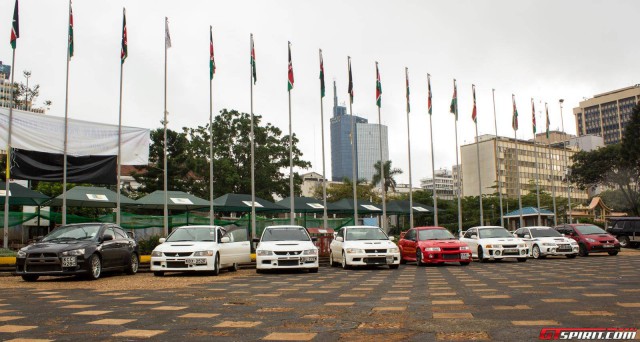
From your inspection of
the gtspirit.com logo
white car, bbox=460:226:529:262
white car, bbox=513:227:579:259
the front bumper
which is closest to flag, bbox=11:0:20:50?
the front bumper

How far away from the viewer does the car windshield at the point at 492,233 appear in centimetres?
2182

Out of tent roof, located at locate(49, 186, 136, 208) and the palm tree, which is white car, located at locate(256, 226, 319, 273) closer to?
tent roof, located at locate(49, 186, 136, 208)

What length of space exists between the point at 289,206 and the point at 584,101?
156 m

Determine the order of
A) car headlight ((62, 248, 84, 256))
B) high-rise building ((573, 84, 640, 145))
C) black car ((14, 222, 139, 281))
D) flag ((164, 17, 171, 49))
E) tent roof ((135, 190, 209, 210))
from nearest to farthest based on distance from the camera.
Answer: black car ((14, 222, 139, 281)), car headlight ((62, 248, 84, 256)), flag ((164, 17, 171, 49)), tent roof ((135, 190, 209, 210)), high-rise building ((573, 84, 640, 145))

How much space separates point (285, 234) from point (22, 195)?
1317cm

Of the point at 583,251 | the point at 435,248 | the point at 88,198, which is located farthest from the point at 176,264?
the point at 583,251

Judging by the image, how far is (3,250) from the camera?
19.0m

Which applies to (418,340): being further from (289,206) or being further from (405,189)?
(405,189)

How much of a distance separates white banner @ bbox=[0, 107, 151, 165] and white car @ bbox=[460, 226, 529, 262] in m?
15.7

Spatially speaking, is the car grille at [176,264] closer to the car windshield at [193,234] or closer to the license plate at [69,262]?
the car windshield at [193,234]

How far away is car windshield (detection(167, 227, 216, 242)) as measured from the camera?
623 inches

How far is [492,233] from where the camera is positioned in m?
22.0

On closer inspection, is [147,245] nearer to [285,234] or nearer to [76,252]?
[285,234]

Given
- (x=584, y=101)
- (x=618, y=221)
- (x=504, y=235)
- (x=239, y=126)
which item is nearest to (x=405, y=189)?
(x=584, y=101)
